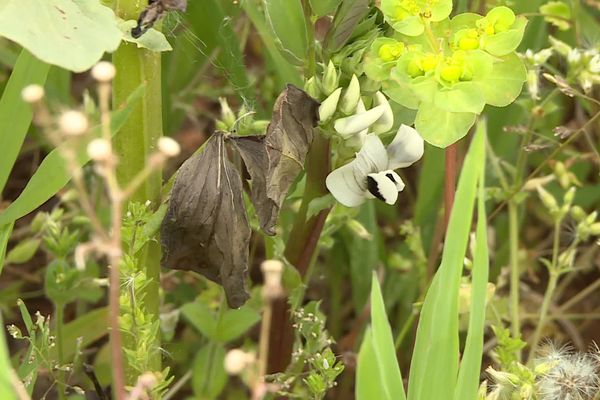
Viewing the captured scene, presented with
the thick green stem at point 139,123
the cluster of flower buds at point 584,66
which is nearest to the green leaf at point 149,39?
the thick green stem at point 139,123

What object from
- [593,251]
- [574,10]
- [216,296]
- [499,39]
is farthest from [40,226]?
[593,251]

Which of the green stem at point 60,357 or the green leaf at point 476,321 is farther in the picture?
the green stem at point 60,357

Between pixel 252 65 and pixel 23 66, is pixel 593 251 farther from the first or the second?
pixel 23 66

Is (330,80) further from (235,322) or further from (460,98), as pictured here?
(235,322)

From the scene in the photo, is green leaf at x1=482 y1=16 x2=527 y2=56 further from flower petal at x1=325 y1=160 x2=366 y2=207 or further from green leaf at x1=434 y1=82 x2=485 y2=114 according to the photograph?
flower petal at x1=325 y1=160 x2=366 y2=207

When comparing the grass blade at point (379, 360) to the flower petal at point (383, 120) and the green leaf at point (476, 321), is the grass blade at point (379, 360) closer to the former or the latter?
the green leaf at point (476, 321)
